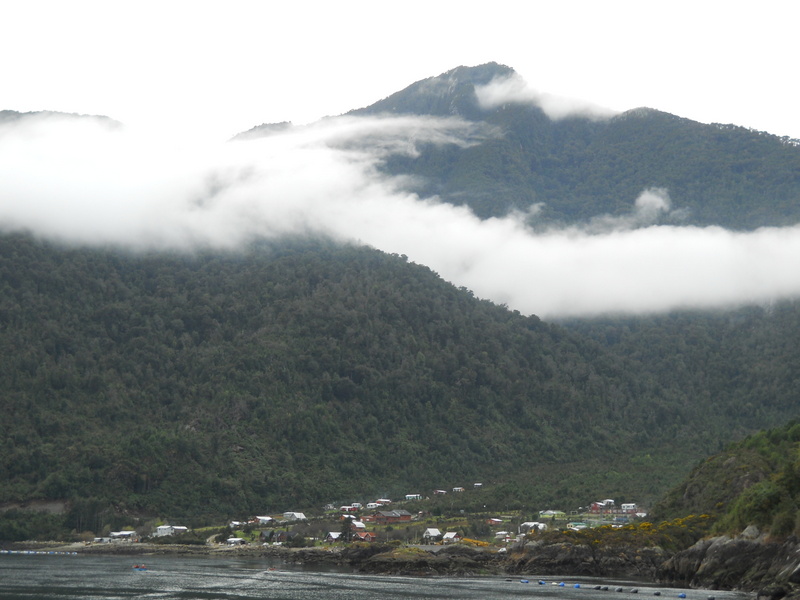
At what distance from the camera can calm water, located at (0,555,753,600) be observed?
10912 cm

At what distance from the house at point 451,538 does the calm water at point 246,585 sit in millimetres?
28784

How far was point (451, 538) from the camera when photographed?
174m

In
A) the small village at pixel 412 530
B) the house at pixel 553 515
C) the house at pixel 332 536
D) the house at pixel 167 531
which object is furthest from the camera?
the house at pixel 167 531

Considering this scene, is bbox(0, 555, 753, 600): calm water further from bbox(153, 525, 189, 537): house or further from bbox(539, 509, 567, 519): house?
bbox(539, 509, 567, 519): house

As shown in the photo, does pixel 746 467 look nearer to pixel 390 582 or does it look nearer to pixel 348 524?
pixel 390 582

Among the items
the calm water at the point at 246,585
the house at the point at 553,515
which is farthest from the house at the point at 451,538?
the calm water at the point at 246,585

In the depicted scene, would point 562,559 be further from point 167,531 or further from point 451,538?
point 167,531

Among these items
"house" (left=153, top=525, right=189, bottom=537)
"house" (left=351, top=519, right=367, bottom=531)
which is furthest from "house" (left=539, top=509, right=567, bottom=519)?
"house" (left=153, top=525, right=189, bottom=537)

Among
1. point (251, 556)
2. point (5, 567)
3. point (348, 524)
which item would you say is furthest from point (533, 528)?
point (5, 567)

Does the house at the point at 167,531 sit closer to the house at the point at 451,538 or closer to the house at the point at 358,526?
the house at the point at 358,526

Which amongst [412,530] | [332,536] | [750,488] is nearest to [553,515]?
[412,530]

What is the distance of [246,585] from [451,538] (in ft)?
197

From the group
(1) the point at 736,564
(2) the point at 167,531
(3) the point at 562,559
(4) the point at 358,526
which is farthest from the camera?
(2) the point at 167,531

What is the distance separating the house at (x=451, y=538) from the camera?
17157 cm
